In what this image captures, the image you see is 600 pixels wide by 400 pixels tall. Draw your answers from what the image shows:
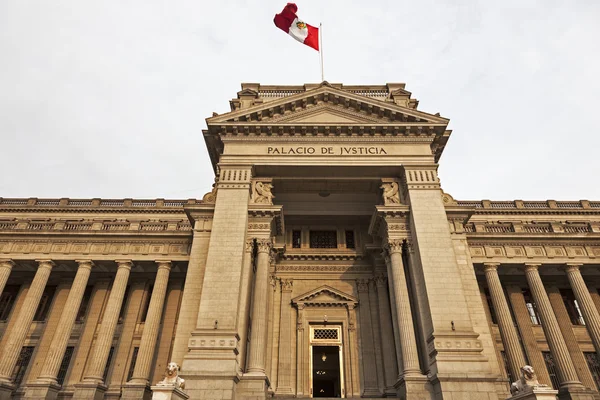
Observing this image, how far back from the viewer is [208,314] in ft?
62.3

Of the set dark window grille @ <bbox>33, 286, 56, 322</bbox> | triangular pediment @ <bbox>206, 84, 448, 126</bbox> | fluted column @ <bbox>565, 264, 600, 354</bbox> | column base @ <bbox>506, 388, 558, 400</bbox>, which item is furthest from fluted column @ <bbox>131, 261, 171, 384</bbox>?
fluted column @ <bbox>565, 264, 600, 354</bbox>

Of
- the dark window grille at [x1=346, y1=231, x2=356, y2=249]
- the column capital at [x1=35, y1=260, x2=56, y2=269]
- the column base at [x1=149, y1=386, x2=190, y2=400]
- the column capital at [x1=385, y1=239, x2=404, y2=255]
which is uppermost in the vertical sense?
the dark window grille at [x1=346, y1=231, x2=356, y2=249]

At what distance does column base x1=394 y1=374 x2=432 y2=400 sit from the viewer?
18.1 m

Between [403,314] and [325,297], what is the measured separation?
6867 millimetres

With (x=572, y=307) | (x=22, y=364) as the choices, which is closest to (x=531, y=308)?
(x=572, y=307)

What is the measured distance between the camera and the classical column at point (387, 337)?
22.5m

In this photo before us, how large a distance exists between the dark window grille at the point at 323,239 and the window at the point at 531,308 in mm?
14294

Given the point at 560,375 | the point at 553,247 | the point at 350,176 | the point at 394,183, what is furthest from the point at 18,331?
the point at 553,247

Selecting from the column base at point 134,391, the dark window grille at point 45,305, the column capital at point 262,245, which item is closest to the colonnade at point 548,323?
the column capital at point 262,245

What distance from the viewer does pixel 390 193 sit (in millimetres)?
23938

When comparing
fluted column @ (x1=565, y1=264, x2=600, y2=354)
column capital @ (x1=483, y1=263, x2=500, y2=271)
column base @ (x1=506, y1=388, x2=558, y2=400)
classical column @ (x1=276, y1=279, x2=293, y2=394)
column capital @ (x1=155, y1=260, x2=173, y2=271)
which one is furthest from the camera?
column capital @ (x1=155, y1=260, x2=173, y2=271)

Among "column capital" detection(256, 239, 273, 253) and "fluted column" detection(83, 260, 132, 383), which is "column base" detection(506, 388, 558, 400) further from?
"fluted column" detection(83, 260, 132, 383)

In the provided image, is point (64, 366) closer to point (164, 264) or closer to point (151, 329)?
point (151, 329)

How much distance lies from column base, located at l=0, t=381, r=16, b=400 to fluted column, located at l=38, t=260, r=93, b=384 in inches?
67.0
